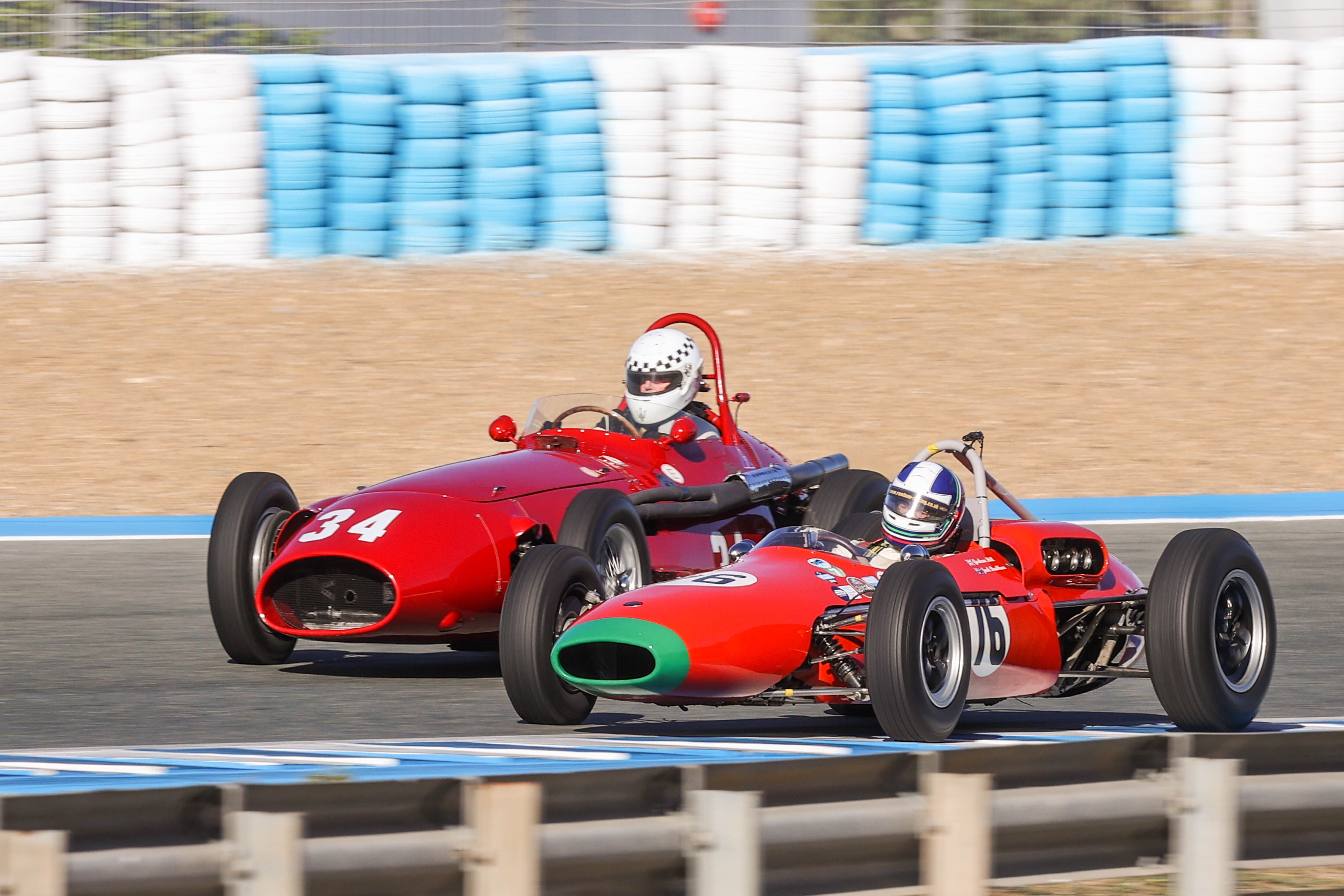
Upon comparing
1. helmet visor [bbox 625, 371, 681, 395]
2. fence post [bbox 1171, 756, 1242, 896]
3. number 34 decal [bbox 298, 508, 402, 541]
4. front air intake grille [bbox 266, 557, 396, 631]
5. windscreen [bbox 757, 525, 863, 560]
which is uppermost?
helmet visor [bbox 625, 371, 681, 395]

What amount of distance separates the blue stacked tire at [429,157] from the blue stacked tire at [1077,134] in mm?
4910

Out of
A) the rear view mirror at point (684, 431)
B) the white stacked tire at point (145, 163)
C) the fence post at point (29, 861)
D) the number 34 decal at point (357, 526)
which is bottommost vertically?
the fence post at point (29, 861)

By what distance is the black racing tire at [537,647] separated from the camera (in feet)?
23.5

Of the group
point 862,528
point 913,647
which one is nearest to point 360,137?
point 862,528

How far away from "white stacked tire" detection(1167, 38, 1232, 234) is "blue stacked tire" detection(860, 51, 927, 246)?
219cm

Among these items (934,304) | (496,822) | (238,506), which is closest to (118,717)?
(238,506)

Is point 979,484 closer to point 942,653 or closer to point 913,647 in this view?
point 942,653

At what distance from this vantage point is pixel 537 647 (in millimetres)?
7168

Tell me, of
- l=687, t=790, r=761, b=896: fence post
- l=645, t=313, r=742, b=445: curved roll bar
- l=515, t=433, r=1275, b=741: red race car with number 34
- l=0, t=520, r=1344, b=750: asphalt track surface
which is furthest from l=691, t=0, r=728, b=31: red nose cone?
l=687, t=790, r=761, b=896: fence post

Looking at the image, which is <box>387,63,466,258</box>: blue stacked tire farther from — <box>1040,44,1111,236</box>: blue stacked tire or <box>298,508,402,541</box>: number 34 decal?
<box>298,508,402,541</box>: number 34 decal

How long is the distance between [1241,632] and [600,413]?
12.5 feet

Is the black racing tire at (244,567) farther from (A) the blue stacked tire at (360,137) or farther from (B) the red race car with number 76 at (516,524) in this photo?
(A) the blue stacked tire at (360,137)

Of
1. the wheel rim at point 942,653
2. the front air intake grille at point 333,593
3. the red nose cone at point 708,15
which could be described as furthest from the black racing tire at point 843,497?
the red nose cone at point 708,15

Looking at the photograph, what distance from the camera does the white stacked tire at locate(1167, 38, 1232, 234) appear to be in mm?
17703
